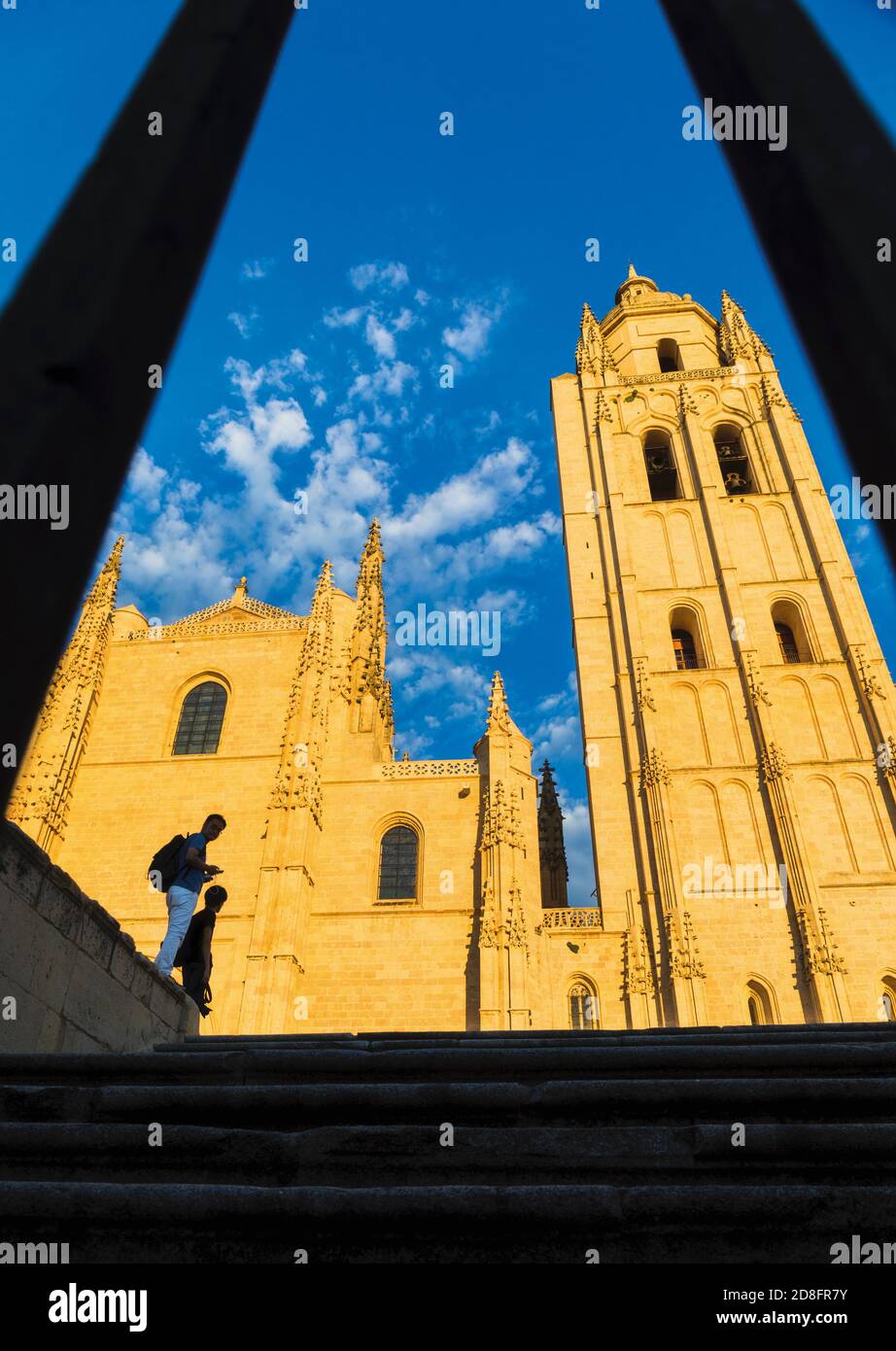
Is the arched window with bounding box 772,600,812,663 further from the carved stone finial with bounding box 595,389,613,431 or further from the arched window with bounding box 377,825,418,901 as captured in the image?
the arched window with bounding box 377,825,418,901

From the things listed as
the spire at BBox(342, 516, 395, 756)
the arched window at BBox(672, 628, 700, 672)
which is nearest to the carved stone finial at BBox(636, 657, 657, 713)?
the arched window at BBox(672, 628, 700, 672)

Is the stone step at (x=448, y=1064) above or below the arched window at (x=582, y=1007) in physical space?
below

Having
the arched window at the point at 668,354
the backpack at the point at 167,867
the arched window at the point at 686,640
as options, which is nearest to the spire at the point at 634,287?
the arched window at the point at 668,354

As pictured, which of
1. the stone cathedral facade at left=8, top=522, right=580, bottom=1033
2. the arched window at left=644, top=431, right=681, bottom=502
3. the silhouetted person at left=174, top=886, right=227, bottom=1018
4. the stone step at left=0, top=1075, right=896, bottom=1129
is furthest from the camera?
the arched window at left=644, top=431, right=681, bottom=502

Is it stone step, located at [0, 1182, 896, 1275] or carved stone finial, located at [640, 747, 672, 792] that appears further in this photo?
carved stone finial, located at [640, 747, 672, 792]

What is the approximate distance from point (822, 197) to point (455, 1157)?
269cm

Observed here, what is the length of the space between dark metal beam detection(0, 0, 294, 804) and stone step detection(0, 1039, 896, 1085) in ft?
9.86

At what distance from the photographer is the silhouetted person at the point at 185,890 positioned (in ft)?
23.8

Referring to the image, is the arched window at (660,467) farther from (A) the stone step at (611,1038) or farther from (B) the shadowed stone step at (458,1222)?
(B) the shadowed stone step at (458,1222)

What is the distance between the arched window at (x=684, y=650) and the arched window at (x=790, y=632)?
2.35m

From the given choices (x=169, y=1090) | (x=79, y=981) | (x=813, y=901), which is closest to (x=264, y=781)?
(x=813, y=901)

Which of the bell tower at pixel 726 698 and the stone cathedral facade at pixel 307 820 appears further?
the bell tower at pixel 726 698

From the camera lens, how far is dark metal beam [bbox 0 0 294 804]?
1098 millimetres

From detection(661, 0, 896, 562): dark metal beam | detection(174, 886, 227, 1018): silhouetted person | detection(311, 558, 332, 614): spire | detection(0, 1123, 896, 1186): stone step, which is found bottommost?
detection(0, 1123, 896, 1186): stone step
